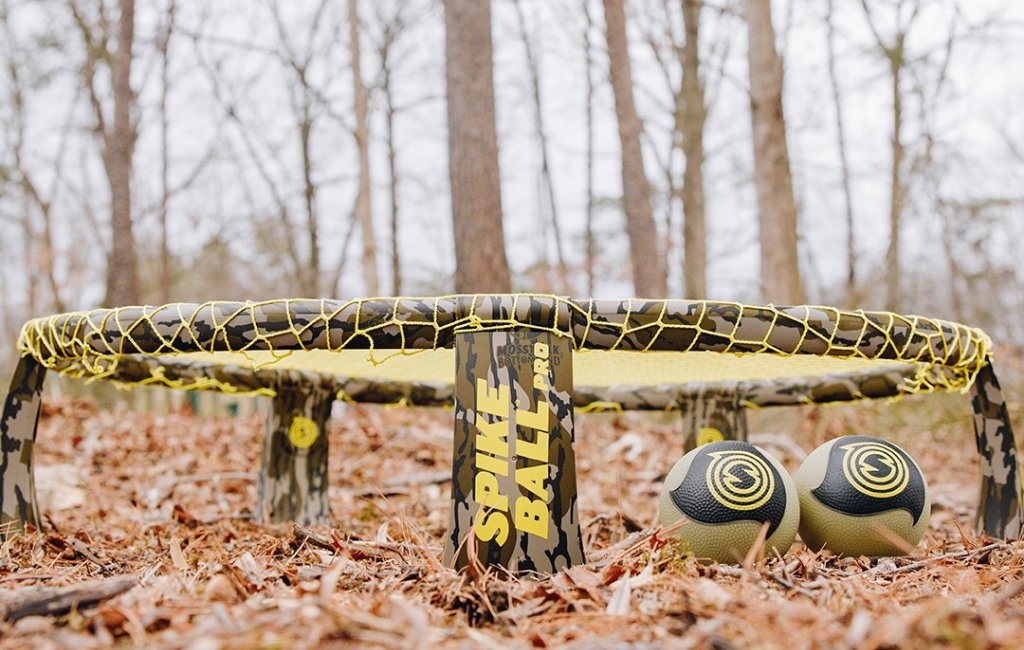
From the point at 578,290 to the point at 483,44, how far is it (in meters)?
14.8

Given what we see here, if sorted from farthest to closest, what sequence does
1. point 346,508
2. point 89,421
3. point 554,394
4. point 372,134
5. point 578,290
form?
point 578,290 → point 372,134 → point 89,421 → point 346,508 → point 554,394

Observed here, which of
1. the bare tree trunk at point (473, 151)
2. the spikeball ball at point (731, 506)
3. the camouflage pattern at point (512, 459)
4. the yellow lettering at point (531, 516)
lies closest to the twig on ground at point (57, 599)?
the camouflage pattern at point (512, 459)

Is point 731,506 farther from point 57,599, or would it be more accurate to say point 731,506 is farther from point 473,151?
point 473,151

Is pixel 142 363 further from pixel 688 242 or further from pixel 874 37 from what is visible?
pixel 874 37

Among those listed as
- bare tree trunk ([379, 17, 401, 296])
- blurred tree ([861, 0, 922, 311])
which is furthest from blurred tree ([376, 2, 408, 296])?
blurred tree ([861, 0, 922, 311])

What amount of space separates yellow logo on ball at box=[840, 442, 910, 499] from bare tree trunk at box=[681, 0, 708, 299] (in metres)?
8.88

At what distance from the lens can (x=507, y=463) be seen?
1933 mm

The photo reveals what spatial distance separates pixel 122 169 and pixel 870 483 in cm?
1043

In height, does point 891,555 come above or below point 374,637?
below

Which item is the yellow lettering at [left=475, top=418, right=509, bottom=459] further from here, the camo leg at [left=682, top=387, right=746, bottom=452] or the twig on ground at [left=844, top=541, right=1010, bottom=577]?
the camo leg at [left=682, top=387, right=746, bottom=452]

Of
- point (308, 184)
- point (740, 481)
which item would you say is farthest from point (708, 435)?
point (308, 184)

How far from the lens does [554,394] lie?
202cm

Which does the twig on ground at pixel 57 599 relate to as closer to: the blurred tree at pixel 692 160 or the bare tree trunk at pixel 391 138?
the blurred tree at pixel 692 160

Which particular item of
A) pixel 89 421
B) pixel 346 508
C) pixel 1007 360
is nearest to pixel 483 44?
pixel 346 508
